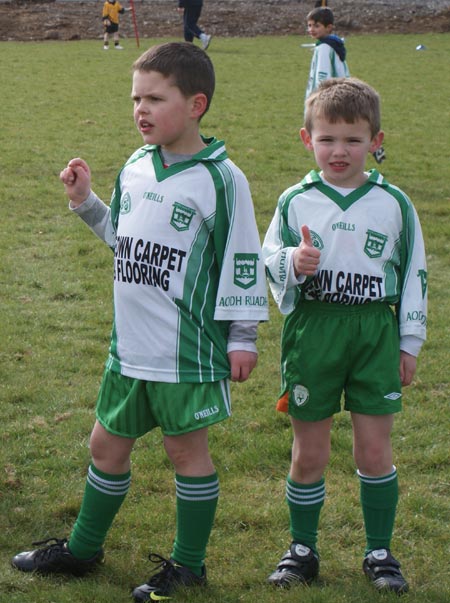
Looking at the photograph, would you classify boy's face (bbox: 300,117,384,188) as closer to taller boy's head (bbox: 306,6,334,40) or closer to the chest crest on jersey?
the chest crest on jersey

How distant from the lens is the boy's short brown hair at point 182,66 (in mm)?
3465

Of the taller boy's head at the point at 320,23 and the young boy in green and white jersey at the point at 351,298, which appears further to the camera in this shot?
the taller boy's head at the point at 320,23

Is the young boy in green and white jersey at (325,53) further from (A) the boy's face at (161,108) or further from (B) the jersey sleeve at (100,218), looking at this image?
(A) the boy's face at (161,108)

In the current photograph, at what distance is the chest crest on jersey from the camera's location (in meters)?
3.45

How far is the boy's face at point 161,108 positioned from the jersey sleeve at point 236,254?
0.21 m

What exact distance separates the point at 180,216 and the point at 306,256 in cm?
43

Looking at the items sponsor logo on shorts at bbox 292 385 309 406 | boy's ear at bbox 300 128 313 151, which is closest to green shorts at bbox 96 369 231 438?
sponsor logo on shorts at bbox 292 385 309 406

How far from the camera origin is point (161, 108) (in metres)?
3.46

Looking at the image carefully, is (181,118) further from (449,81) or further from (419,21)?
(419,21)

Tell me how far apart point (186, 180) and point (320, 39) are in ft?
24.1

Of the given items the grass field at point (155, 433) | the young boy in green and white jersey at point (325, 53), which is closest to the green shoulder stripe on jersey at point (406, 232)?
the grass field at point (155, 433)

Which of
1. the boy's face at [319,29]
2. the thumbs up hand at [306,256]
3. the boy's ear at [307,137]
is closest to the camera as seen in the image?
the thumbs up hand at [306,256]

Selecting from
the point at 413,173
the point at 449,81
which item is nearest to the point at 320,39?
the point at 413,173

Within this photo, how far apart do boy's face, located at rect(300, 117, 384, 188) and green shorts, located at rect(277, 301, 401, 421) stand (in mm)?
454
